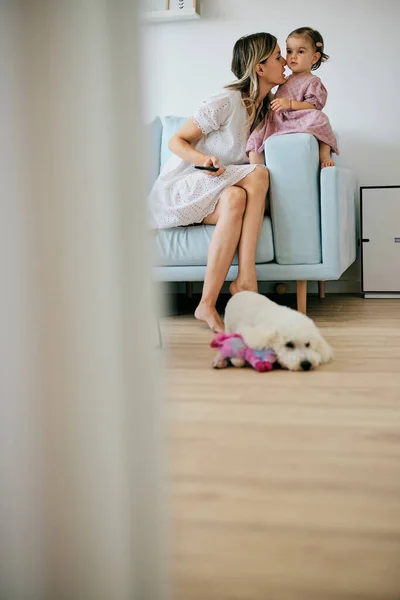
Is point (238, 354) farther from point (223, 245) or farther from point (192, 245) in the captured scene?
point (192, 245)

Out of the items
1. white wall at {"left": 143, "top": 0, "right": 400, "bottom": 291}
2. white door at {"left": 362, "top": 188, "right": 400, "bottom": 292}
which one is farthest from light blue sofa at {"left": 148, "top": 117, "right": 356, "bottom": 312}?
white wall at {"left": 143, "top": 0, "right": 400, "bottom": 291}

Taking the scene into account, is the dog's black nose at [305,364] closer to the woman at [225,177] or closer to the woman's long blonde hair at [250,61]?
the woman at [225,177]

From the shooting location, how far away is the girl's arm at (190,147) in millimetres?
2301

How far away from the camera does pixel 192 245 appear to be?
249cm

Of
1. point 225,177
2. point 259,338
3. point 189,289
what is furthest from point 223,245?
point 189,289

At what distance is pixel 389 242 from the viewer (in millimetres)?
3092

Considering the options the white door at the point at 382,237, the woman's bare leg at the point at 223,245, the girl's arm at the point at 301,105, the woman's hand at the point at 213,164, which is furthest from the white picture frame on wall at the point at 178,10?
the woman's bare leg at the point at 223,245

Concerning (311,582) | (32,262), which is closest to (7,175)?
(32,262)

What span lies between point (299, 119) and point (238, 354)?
3.89 ft

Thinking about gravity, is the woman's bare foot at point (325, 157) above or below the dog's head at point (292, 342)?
above

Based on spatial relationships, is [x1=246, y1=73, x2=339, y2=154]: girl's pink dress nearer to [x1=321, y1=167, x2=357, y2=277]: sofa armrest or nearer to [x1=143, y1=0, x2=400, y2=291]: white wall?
[x1=321, y1=167, x2=357, y2=277]: sofa armrest

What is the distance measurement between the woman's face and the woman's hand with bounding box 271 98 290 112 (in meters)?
0.07

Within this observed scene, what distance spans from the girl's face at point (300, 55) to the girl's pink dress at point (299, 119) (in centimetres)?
7

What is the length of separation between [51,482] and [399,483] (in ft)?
2.25
